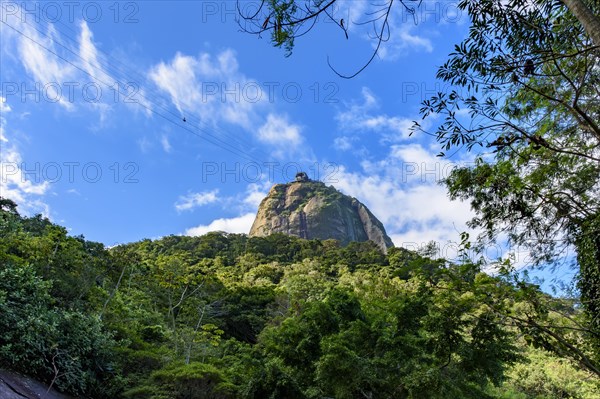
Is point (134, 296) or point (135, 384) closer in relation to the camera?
point (135, 384)

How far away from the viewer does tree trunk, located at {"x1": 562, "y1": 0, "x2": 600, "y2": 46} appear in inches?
76.2

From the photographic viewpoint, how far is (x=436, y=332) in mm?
4301

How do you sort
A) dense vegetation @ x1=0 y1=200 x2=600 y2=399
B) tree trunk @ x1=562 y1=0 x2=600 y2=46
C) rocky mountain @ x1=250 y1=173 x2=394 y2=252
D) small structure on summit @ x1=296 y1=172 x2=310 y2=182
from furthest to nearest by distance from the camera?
1. small structure on summit @ x1=296 y1=172 x2=310 y2=182
2. rocky mountain @ x1=250 y1=173 x2=394 y2=252
3. dense vegetation @ x1=0 y1=200 x2=600 y2=399
4. tree trunk @ x1=562 y1=0 x2=600 y2=46

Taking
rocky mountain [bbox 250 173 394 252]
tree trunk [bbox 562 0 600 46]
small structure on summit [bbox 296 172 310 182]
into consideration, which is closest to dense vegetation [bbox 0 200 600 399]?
tree trunk [bbox 562 0 600 46]

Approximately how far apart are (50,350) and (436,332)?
597 centimetres

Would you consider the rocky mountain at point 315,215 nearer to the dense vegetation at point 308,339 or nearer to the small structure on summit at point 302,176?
the small structure on summit at point 302,176

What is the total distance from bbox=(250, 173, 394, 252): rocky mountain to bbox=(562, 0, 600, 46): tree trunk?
5586 cm

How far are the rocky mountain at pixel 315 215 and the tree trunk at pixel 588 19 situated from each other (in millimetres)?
55857

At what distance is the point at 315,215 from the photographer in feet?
198

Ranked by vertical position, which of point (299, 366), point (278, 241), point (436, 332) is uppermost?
point (278, 241)

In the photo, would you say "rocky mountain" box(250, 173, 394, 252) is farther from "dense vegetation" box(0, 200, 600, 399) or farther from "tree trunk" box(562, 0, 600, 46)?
"tree trunk" box(562, 0, 600, 46)

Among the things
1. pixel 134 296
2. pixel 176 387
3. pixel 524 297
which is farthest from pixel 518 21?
pixel 134 296

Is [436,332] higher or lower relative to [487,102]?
lower

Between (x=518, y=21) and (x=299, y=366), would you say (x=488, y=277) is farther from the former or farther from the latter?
(x=299, y=366)
